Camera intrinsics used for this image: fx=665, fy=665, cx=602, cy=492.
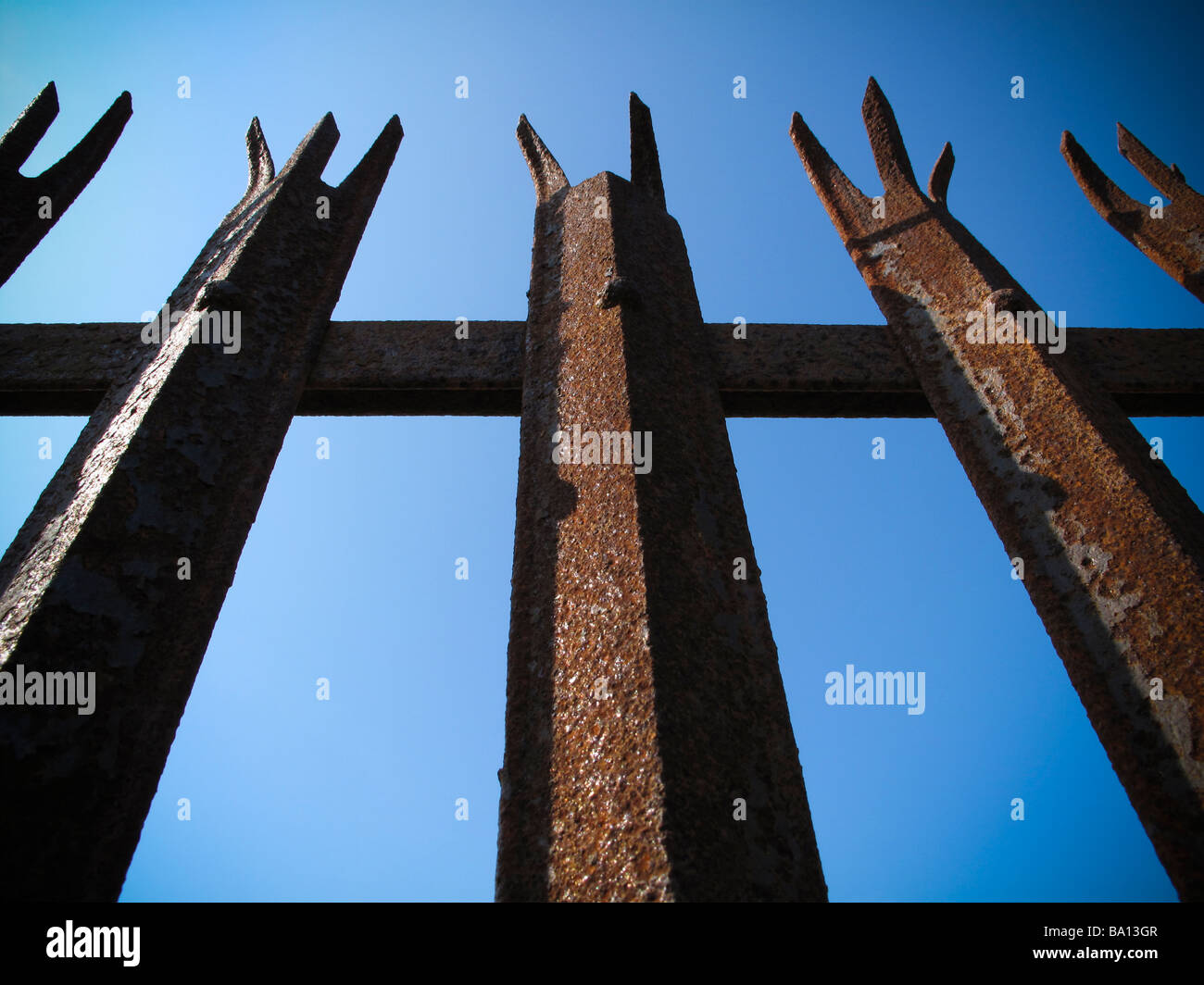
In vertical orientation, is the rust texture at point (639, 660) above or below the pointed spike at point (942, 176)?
below

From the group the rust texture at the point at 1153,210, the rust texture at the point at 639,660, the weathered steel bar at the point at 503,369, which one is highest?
the rust texture at the point at 1153,210

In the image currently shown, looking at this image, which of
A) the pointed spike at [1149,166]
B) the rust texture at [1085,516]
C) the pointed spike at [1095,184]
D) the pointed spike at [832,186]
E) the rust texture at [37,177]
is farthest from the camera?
the pointed spike at [1095,184]

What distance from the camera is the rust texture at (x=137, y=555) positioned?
5.00 ft

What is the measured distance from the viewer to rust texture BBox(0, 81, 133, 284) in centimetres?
340

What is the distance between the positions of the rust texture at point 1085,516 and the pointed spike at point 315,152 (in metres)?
3.04

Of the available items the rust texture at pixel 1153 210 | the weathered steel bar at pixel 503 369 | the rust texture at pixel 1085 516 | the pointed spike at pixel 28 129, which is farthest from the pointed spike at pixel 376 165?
the rust texture at pixel 1153 210

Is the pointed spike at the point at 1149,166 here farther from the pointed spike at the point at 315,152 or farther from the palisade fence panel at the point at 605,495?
the pointed spike at the point at 315,152

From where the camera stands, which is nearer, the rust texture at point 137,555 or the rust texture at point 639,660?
the rust texture at point 639,660

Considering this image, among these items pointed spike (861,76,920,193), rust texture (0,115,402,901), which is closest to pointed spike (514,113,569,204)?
rust texture (0,115,402,901)

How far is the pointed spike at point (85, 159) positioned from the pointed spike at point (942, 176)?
5046mm

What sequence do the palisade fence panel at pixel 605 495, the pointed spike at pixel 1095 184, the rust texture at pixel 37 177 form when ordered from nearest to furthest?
the palisade fence panel at pixel 605 495
the rust texture at pixel 37 177
the pointed spike at pixel 1095 184

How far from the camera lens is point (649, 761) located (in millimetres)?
1365

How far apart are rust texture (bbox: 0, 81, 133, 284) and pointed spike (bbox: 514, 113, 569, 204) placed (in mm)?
2544
